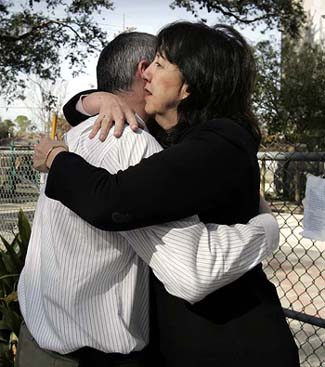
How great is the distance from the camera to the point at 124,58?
164 centimetres

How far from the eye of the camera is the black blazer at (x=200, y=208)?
1287mm

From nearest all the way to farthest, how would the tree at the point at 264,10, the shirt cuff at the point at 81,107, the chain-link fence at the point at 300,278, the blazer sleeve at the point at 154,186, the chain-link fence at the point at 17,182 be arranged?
the blazer sleeve at the point at 154,186, the shirt cuff at the point at 81,107, the chain-link fence at the point at 300,278, the chain-link fence at the point at 17,182, the tree at the point at 264,10

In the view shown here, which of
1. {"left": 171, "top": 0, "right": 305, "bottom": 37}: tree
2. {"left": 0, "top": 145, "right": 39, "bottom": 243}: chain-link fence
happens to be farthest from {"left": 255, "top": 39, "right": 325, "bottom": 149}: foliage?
{"left": 0, "top": 145, "right": 39, "bottom": 243}: chain-link fence

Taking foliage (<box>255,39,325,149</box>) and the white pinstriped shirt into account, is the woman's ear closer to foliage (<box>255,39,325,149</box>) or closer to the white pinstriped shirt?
the white pinstriped shirt

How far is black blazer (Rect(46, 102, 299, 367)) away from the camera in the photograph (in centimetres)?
129

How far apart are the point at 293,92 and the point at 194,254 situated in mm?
18607

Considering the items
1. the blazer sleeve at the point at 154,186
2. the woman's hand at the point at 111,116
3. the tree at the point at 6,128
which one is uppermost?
the woman's hand at the point at 111,116

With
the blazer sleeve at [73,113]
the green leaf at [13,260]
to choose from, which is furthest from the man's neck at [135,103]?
the green leaf at [13,260]

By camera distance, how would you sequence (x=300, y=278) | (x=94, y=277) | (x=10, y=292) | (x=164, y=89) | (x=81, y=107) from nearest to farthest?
1. (x=94, y=277)
2. (x=164, y=89)
3. (x=81, y=107)
4. (x=10, y=292)
5. (x=300, y=278)

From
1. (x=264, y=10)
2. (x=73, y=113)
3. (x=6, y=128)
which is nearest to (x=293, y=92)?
(x=264, y=10)

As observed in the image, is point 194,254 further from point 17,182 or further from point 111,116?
point 17,182

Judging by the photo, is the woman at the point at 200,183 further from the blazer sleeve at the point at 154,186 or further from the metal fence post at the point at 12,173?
the metal fence post at the point at 12,173

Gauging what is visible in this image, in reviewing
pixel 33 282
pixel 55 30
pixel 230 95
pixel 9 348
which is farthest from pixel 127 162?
pixel 55 30

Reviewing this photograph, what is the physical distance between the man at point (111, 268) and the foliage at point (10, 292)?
1.60 m
